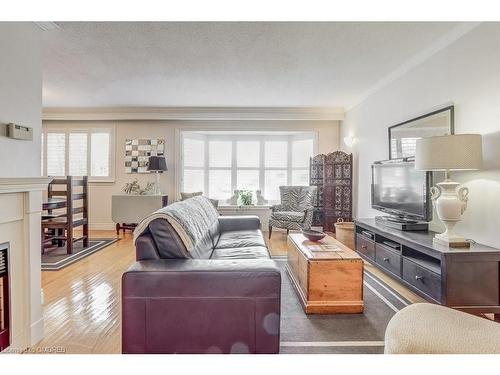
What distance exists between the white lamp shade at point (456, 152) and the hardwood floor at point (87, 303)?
1.16 meters

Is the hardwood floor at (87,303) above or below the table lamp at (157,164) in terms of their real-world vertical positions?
below

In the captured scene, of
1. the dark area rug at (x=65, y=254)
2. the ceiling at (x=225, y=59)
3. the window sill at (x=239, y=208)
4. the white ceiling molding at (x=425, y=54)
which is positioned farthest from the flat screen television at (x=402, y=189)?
the dark area rug at (x=65, y=254)

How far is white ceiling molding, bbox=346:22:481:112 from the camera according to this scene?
2484 millimetres

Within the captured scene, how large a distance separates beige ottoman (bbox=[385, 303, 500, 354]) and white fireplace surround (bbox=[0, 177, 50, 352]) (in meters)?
2.03

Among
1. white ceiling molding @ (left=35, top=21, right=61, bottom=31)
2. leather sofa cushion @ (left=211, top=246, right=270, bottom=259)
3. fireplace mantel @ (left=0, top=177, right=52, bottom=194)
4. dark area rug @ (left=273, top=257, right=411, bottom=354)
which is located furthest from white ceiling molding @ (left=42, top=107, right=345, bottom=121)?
fireplace mantel @ (left=0, top=177, right=52, bottom=194)

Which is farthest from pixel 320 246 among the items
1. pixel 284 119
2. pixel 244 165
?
pixel 244 165

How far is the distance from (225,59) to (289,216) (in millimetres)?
2739

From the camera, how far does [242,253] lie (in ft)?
7.79

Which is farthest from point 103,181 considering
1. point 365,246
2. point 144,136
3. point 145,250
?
point 365,246

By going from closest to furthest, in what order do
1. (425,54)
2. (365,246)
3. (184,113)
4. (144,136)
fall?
(425,54) < (365,246) < (184,113) < (144,136)

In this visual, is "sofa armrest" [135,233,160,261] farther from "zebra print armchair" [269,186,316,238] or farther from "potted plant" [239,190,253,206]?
"potted plant" [239,190,253,206]

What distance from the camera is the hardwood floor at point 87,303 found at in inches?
72.7

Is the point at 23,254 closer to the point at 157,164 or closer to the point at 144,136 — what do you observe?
the point at 157,164

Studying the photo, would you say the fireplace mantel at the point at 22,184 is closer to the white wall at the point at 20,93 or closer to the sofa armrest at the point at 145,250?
the white wall at the point at 20,93
